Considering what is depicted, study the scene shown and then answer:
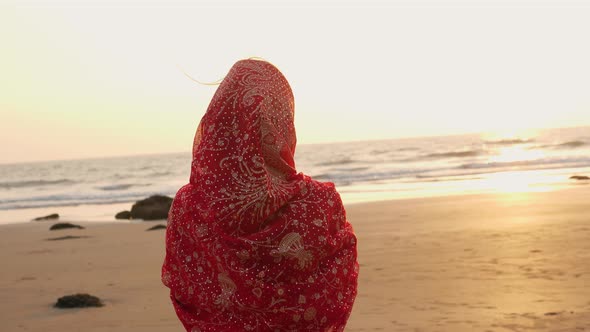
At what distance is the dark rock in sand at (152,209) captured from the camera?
16203mm

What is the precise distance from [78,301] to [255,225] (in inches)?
165

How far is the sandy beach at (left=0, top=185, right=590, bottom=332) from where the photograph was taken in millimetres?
6055

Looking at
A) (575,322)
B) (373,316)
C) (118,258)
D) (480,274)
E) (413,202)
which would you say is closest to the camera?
(575,322)

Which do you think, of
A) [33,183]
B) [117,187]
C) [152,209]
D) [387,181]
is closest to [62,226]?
[152,209]

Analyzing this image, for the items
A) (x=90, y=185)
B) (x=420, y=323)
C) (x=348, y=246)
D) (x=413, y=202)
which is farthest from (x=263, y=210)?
(x=90, y=185)

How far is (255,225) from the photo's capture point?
3369mm

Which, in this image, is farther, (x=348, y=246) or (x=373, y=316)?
(x=373, y=316)

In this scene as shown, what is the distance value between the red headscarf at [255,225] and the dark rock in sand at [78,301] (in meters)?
3.77

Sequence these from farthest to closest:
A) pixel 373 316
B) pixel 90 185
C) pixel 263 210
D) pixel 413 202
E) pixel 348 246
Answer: pixel 90 185
pixel 413 202
pixel 373 316
pixel 348 246
pixel 263 210

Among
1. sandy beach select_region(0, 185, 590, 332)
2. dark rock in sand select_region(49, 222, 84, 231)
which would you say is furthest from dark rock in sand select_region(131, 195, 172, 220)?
sandy beach select_region(0, 185, 590, 332)

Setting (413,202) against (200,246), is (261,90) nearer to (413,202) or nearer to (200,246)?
(200,246)

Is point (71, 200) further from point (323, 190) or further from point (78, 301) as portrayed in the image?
point (323, 190)

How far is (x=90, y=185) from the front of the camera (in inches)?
1636

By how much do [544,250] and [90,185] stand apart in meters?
35.8
